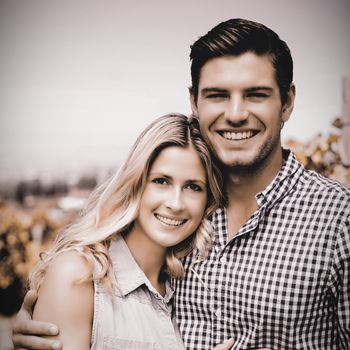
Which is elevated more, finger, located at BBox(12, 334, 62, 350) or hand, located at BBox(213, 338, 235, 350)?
finger, located at BBox(12, 334, 62, 350)

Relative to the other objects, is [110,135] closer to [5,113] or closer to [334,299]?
[5,113]

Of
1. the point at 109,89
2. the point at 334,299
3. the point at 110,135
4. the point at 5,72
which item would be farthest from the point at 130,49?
the point at 334,299

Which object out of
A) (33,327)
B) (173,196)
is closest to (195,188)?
(173,196)

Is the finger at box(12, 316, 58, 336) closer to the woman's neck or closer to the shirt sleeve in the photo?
the woman's neck

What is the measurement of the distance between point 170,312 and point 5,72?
5.52ft

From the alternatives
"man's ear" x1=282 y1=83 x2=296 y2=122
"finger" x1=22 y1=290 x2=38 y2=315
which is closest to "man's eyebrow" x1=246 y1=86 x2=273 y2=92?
"man's ear" x1=282 y1=83 x2=296 y2=122

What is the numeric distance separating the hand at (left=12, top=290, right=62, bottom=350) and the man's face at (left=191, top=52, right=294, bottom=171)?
2.43 ft

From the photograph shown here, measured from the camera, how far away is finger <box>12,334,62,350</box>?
1.44 m

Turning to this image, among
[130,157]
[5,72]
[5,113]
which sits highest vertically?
[5,72]

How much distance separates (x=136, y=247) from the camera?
174cm

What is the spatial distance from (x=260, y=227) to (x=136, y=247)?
1.42 ft

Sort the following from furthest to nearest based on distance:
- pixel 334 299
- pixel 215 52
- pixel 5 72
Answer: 1. pixel 5 72
2. pixel 215 52
3. pixel 334 299

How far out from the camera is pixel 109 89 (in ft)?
9.30

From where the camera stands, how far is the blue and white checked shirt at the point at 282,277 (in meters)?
1.45
